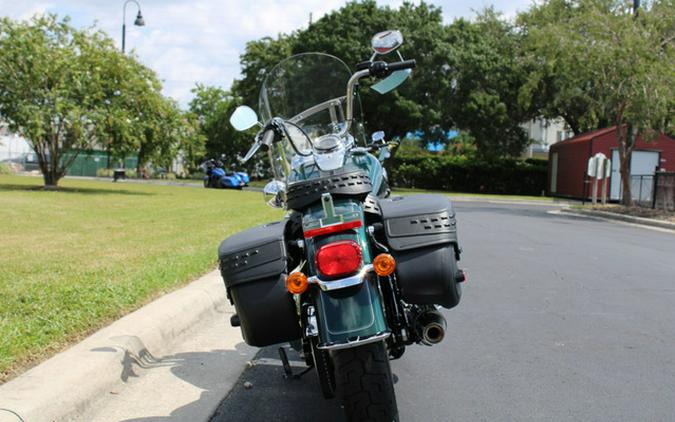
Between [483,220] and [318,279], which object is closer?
[318,279]

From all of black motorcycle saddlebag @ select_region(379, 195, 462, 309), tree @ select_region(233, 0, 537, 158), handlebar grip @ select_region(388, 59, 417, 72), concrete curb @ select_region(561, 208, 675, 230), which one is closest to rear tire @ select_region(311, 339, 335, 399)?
black motorcycle saddlebag @ select_region(379, 195, 462, 309)

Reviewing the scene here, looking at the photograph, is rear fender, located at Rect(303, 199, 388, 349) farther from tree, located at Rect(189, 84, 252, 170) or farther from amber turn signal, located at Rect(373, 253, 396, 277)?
tree, located at Rect(189, 84, 252, 170)

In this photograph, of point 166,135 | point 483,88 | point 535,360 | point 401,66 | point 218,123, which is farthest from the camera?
point 218,123

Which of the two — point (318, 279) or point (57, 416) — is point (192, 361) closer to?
point (57, 416)

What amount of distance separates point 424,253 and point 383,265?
303mm

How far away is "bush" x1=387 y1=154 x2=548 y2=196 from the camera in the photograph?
137 ft

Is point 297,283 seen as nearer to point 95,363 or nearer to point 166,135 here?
point 95,363

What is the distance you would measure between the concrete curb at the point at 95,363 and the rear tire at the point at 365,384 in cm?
151

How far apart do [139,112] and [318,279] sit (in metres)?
25.0

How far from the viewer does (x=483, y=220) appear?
1802cm

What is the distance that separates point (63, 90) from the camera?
80.5ft

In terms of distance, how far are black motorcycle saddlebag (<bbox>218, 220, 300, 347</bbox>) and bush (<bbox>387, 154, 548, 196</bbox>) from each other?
3813cm

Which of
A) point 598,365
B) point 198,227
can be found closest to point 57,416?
point 598,365

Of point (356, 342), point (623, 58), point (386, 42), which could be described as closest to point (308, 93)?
point (386, 42)
